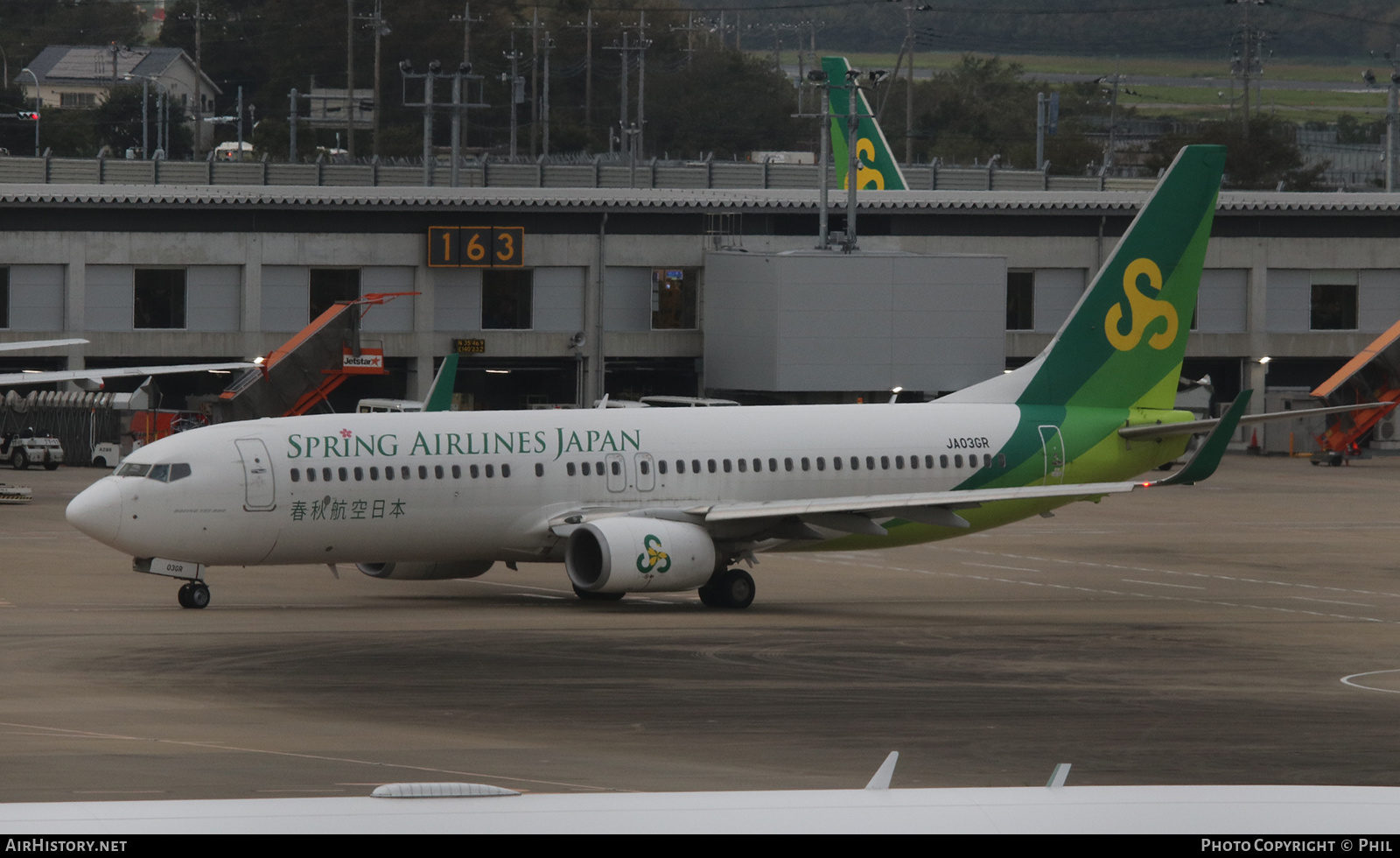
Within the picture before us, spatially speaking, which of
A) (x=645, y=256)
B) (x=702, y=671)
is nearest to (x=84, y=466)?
(x=645, y=256)

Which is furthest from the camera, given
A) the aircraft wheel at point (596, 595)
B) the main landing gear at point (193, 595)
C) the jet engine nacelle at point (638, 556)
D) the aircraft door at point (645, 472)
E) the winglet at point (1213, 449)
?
the aircraft door at point (645, 472)

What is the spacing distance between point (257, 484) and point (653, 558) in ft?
23.3

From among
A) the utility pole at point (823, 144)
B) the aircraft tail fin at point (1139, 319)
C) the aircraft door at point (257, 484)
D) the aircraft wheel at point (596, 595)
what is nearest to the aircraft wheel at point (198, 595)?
the aircraft door at point (257, 484)

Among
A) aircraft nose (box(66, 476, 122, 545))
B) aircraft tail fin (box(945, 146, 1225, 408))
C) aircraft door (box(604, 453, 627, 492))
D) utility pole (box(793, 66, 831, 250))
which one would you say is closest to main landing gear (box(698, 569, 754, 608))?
aircraft door (box(604, 453, 627, 492))

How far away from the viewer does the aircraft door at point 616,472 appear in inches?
1474

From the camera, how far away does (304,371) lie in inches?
2820

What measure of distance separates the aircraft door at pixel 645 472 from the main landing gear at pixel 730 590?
7.21 feet

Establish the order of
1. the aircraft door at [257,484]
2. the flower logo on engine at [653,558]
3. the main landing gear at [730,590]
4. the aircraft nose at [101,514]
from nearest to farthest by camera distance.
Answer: the aircraft nose at [101,514] < the aircraft door at [257,484] < the flower logo on engine at [653,558] < the main landing gear at [730,590]

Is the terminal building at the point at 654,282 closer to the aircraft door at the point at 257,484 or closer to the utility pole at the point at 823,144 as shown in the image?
the utility pole at the point at 823,144

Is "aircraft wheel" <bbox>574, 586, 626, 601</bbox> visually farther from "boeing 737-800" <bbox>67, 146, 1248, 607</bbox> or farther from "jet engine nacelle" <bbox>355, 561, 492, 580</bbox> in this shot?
"jet engine nacelle" <bbox>355, 561, 492, 580</bbox>

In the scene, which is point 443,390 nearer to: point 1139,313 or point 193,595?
point 193,595

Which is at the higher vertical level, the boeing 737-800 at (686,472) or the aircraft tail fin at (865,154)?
the aircraft tail fin at (865,154)

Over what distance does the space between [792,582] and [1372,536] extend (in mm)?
19193

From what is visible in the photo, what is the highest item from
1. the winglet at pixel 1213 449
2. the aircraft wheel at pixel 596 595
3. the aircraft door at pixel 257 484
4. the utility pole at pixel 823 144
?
the utility pole at pixel 823 144
